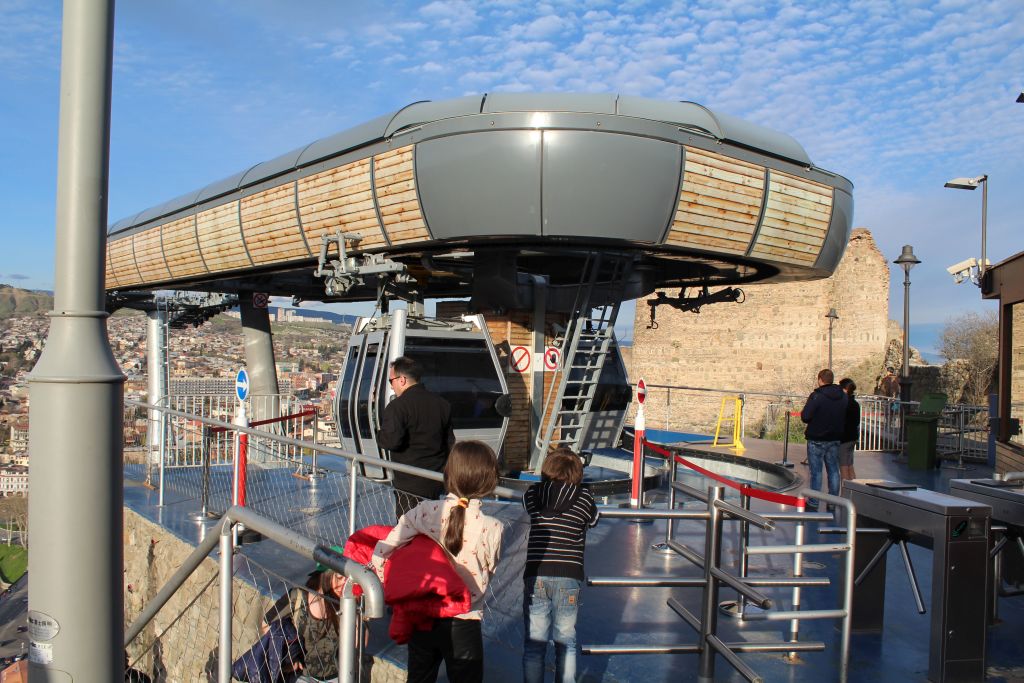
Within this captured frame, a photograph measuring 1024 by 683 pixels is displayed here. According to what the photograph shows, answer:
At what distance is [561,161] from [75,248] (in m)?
7.04

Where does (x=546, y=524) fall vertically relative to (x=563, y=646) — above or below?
above

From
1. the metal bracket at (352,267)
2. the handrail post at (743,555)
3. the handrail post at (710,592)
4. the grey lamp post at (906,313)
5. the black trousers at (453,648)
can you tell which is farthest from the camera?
the grey lamp post at (906,313)

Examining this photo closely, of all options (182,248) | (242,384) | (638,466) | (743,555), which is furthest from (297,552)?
(182,248)

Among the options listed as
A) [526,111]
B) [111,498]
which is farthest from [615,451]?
[111,498]

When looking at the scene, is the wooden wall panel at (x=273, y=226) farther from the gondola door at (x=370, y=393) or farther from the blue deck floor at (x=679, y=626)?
the blue deck floor at (x=679, y=626)

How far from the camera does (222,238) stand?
14.9 metres

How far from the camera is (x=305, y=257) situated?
12930 mm

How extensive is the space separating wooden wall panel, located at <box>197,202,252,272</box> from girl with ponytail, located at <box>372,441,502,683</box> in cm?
1137

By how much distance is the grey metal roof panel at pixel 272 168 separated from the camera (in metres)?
12.4

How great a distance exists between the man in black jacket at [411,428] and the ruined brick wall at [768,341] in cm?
2918

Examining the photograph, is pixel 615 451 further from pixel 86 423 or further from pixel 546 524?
pixel 86 423

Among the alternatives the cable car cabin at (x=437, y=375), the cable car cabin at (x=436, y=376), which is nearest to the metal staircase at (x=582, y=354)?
the cable car cabin at (x=436, y=376)

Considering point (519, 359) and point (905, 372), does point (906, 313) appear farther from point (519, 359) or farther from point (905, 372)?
point (519, 359)

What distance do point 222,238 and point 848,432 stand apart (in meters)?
11.0
